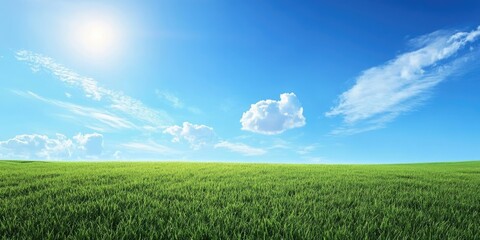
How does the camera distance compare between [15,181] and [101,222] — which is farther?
[15,181]

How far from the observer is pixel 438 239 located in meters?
5.28

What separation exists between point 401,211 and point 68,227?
20.1 feet

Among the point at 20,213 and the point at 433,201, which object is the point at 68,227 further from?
the point at 433,201

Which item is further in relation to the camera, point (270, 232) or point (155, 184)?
point (155, 184)

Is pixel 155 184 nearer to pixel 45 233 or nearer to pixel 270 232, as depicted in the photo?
pixel 45 233

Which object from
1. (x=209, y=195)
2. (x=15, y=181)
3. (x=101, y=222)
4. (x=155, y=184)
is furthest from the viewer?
(x=15, y=181)

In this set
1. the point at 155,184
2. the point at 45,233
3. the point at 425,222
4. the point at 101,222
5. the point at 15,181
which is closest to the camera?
the point at 45,233

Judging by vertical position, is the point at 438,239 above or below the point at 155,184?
below

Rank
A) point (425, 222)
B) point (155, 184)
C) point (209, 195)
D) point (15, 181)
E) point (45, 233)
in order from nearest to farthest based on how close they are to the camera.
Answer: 1. point (45, 233)
2. point (425, 222)
3. point (209, 195)
4. point (155, 184)
5. point (15, 181)

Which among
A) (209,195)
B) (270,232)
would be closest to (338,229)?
(270,232)

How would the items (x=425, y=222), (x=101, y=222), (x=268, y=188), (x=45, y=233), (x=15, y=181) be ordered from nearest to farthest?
(x=45, y=233) → (x=101, y=222) → (x=425, y=222) → (x=268, y=188) → (x=15, y=181)

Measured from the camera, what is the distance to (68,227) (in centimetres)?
536

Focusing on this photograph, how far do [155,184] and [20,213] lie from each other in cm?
401

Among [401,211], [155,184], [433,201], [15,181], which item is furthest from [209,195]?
[15,181]
